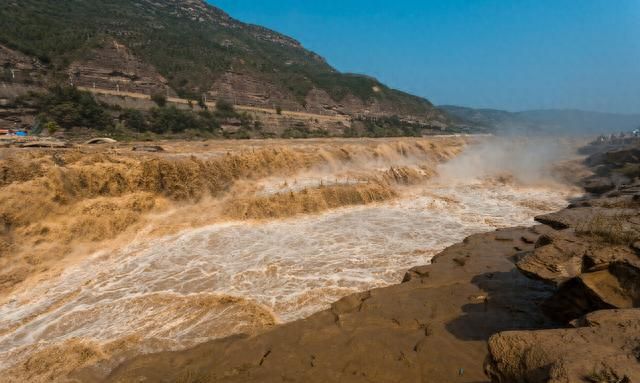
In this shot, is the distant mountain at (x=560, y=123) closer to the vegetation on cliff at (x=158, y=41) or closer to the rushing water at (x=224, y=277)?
the vegetation on cliff at (x=158, y=41)

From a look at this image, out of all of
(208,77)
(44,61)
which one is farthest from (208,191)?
(208,77)

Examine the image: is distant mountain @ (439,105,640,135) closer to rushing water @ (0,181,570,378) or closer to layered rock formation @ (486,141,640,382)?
rushing water @ (0,181,570,378)

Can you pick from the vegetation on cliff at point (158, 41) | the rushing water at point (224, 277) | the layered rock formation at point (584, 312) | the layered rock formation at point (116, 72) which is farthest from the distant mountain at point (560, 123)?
the layered rock formation at point (584, 312)

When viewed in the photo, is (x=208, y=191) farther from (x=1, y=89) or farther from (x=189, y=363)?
(x=1, y=89)

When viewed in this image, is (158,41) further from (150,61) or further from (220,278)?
(220,278)

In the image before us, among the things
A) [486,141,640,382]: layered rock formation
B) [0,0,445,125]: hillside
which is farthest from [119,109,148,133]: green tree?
[486,141,640,382]: layered rock formation

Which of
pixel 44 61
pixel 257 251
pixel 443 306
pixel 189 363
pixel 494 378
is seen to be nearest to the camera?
pixel 494 378
